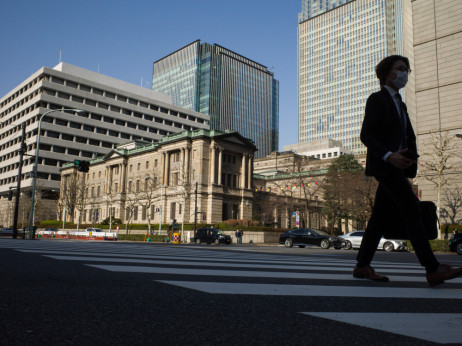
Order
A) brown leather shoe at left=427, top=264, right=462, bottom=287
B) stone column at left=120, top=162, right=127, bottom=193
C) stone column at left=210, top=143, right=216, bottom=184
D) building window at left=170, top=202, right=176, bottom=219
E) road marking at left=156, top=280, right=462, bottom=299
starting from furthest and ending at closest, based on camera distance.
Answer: stone column at left=120, top=162, right=127, bottom=193 → building window at left=170, top=202, right=176, bottom=219 → stone column at left=210, top=143, right=216, bottom=184 → brown leather shoe at left=427, top=264, right=462, bottom=287 → road marking at left=156, top=280, right=462, bottom=299

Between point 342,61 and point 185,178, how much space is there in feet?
365

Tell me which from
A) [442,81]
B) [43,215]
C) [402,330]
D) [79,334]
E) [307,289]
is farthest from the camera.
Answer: [43,215]

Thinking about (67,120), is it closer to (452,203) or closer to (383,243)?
(383,243)

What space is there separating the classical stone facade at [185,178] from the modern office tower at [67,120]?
615 inches

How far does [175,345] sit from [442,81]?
38777mm

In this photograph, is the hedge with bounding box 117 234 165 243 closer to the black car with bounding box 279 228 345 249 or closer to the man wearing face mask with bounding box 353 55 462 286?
the black car with bounding box 279 228 345 249

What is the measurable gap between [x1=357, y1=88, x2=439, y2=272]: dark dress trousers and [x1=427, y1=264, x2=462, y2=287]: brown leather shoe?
5cm

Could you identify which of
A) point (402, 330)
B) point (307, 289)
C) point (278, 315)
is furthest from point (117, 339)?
point (307, 289)

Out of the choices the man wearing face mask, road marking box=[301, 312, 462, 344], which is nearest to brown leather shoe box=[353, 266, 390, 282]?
the man wearing face mask

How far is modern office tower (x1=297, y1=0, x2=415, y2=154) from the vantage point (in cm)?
13638

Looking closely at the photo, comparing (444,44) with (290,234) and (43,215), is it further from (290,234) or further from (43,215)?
(43,215)

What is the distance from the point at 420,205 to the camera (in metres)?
3.85

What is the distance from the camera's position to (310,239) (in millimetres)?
30281

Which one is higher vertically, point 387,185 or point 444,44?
point 444,44
